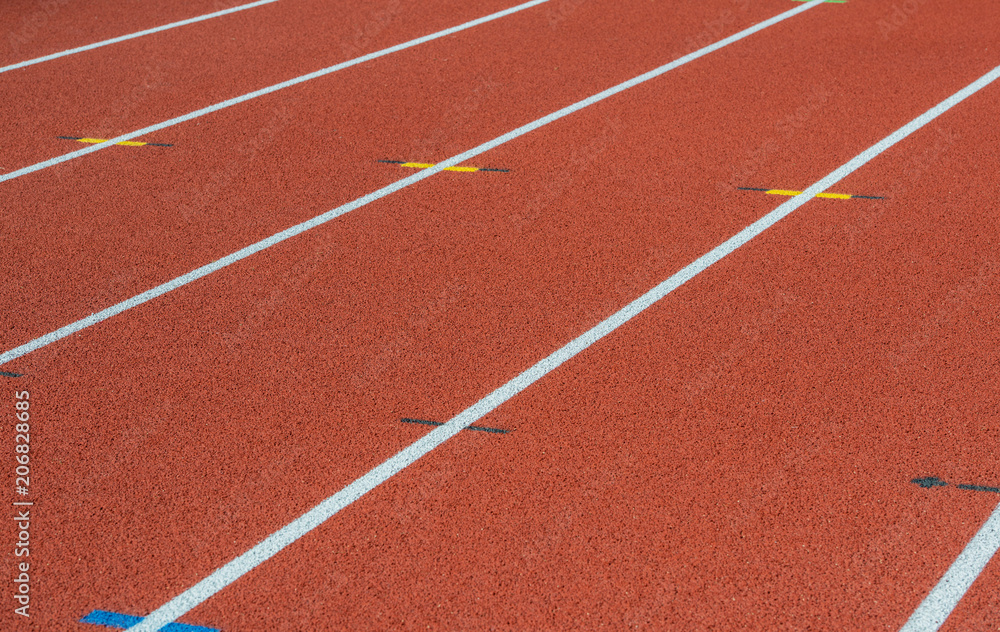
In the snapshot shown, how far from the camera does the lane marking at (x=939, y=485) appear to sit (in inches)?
167

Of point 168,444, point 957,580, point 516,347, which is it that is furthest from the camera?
point 516,347

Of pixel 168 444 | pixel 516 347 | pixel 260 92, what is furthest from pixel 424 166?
pixel 168 444

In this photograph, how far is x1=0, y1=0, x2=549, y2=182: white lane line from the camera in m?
7.99

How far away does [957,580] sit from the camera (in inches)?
150

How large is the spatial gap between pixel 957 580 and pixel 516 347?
247cm

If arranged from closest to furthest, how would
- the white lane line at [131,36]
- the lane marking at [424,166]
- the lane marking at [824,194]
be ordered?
1. the lane marking at [824,194]
2. the lane marking at [424,166]
3. the white lane line at [131,36]

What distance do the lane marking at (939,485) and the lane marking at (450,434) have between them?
0.14m

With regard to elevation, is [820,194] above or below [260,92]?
below

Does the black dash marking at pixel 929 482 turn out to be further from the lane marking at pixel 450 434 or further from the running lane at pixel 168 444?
the running lane at pixel 168 444

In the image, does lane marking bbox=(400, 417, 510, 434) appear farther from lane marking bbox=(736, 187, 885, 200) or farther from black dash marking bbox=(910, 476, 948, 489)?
lane marking bbox=(736, 187, 885, 200)

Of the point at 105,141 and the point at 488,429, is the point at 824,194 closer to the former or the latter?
the point at 488,429

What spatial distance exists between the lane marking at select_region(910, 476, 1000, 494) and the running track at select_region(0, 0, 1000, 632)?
0.20 ft

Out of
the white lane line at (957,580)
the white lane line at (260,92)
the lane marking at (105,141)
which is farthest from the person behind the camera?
the lane marking at (105,141)

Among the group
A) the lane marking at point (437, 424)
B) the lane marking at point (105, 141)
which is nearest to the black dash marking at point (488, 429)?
the lane marking at point (437, 424)
